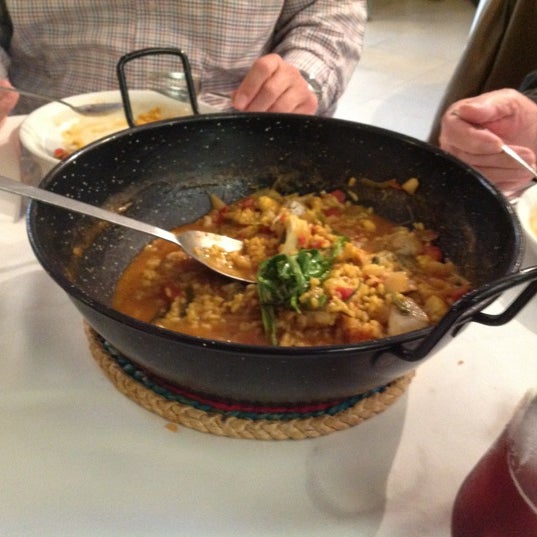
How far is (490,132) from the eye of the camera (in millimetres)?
1216

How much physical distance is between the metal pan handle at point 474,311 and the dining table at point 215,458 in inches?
3.7

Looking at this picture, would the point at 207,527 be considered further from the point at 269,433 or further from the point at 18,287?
the point at 18,287

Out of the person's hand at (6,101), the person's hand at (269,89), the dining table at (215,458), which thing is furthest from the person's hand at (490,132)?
the person's hand at (6,101)

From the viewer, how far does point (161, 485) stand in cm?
66

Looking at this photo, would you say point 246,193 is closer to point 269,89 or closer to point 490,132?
point 269,89

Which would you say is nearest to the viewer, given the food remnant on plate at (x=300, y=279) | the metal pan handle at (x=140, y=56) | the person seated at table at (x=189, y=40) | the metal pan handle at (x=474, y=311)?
the metal pan handle at (x=474, y=311)

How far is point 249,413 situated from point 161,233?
0.30m

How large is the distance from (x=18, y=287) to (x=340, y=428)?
54 centimetres

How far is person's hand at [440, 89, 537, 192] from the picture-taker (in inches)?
46.7

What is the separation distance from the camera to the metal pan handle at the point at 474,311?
1.65ft

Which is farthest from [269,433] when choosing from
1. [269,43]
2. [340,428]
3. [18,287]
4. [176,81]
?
[269,43]

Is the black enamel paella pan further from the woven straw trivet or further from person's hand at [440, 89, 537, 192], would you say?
person's hand at [440, 89, 537, 192]

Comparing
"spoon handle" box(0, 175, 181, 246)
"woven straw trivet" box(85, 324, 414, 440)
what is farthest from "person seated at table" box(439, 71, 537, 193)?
"spoon handle" box(0, 175, 181, 246)

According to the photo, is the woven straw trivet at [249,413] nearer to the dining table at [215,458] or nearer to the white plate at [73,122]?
the dining table at [215,458]
